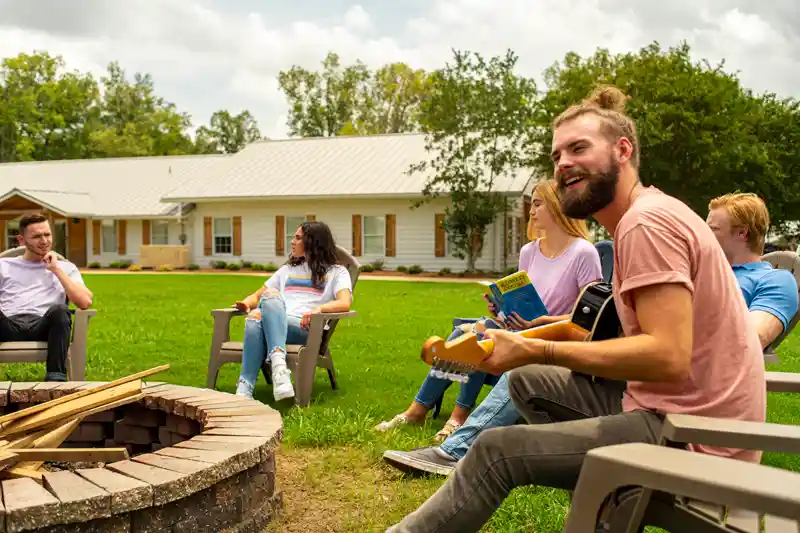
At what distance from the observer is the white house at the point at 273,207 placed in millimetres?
26594

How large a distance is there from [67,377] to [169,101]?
59337 mm

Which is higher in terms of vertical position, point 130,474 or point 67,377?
point 130,474

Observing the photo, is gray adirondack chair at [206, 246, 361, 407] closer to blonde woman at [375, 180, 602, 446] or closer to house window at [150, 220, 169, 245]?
blonde woman at [375, 180, 602, 446]

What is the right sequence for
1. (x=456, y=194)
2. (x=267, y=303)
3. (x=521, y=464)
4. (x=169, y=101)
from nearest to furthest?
(x=521, y=464)
(x=267, y=303)
(x=456, y=194)
(x=169, y=101)

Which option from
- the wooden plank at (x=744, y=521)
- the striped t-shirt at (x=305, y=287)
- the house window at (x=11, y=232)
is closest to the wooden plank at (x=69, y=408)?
the wooden plank at (x=744, y=521)

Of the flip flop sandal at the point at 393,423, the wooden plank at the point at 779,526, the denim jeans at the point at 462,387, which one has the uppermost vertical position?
the wooden plank at the point at 779,526

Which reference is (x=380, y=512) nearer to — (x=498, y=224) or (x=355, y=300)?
(x=355, y=300)

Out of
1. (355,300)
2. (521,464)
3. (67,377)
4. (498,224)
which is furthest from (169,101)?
(521,464)

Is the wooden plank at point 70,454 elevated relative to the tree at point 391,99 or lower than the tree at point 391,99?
lower

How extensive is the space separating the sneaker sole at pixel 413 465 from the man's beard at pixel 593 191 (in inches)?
75.5

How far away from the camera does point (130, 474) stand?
2.56 meters

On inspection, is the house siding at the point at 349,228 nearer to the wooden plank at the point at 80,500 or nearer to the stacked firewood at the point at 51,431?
the stacked firewood at the point at 51,431

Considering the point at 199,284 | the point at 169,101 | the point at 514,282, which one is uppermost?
the point at 169,101

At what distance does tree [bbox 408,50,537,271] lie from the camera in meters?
Answer: 24.5
